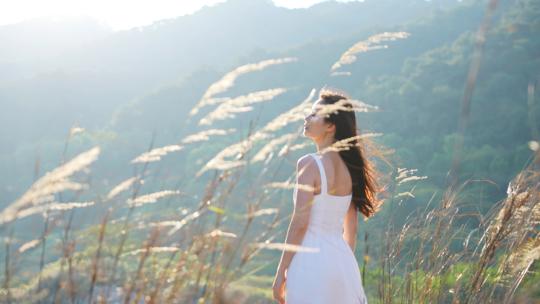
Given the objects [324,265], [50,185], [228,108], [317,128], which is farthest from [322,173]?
[50,185]

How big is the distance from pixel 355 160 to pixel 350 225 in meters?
0.34

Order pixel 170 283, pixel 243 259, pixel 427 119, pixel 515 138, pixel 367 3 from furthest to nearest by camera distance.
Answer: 1. pixel 367 3
2. pixel 427 119
3. pixel 515 138
4. pixel 170 283
5. pixel 243 259

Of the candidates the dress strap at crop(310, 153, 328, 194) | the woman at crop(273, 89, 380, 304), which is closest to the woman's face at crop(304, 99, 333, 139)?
the woman at crop(273, 89, 380, 304)

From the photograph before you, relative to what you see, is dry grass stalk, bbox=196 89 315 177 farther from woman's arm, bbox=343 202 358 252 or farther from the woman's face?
woman's arm, bbox=343 202 358 252

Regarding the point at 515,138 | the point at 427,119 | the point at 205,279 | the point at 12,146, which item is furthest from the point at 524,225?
the point at 12,146

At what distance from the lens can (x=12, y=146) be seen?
168 feet

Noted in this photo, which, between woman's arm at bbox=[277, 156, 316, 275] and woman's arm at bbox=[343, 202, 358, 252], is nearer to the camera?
woman's arm at bbox=[277, 156, 316, 275]

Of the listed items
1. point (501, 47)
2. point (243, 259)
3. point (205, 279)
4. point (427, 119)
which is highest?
point (243, 259)

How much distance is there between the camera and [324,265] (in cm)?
263

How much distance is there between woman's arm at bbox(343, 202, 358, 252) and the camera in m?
3.01

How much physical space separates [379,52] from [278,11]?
3076 cm

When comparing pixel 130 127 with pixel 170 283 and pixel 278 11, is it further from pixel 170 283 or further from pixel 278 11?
pixel 170 283

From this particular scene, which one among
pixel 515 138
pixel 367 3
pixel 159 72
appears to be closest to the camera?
pixel 515 138

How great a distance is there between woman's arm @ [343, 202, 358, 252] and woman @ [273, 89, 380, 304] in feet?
0.45
